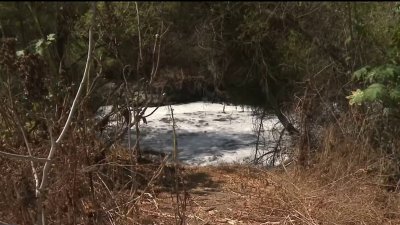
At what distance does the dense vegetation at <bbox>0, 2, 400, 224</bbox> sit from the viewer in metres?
3.82

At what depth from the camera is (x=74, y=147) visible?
3.79 m

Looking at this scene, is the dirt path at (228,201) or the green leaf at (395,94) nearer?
the dirt path at (228,201)

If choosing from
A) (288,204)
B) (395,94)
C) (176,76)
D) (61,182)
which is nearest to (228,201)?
(288,204)

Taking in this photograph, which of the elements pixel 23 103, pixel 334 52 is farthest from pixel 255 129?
pixel 23 103

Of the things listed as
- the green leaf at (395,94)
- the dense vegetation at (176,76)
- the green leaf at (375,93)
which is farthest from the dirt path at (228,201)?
the green leaf at (395,94)

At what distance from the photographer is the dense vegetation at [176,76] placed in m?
3.82

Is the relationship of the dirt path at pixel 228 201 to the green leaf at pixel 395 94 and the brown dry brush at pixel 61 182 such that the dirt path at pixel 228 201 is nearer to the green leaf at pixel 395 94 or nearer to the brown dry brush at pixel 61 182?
the brown dry brush at pixel 61 182

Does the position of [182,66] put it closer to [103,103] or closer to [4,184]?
[103,103]

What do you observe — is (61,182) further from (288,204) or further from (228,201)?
(228,201)

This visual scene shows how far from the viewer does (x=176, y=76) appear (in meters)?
8.91

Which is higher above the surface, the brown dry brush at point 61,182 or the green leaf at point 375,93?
the green leaf at point 375,93

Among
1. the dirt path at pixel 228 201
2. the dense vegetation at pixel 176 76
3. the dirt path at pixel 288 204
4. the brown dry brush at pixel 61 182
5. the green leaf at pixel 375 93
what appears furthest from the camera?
the green leaf at pixel 375 93

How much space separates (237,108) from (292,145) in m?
2.64

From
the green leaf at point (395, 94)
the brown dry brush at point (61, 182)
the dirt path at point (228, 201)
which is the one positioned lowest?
the dirt path at point (228, 201)
